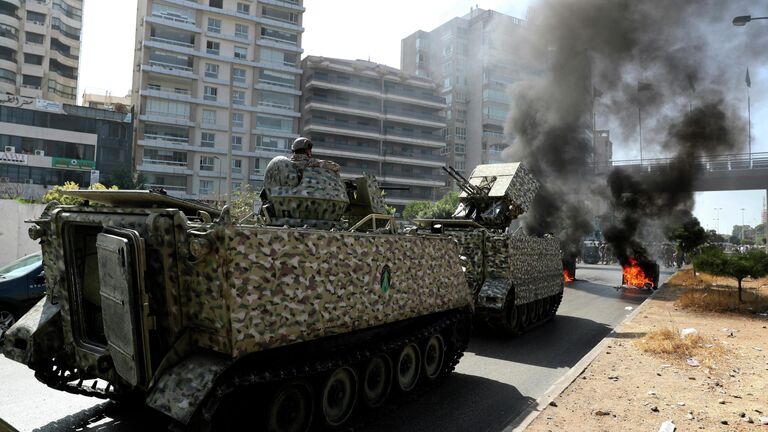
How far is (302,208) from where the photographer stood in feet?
19.0

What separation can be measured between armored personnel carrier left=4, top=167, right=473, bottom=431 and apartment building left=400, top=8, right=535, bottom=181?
5736 cm

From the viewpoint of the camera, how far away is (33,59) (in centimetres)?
4722

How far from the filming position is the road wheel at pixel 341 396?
4.98m

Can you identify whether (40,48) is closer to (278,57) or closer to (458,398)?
(278,57)

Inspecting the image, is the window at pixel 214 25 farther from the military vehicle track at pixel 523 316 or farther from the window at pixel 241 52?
the military vehicle track at pixel 523 316

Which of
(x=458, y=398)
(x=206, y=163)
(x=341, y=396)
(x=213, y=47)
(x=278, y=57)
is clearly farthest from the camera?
(x=278, y=57)

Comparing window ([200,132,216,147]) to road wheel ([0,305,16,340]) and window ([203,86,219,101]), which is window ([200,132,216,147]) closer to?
window ([203,86,219,101])

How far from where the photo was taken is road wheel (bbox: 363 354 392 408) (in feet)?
18.3

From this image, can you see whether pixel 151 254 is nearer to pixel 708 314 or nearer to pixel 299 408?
pixel 299 408

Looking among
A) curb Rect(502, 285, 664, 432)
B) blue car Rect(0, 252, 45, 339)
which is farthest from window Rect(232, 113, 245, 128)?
curb Rect(502, 285, 664, 432)

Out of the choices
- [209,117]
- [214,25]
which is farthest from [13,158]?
[214,25]

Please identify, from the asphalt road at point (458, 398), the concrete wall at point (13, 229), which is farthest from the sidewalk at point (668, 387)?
the concrete wall at point (13, 229)

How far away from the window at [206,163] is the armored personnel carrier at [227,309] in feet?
136

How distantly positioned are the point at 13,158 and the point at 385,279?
4116cm
